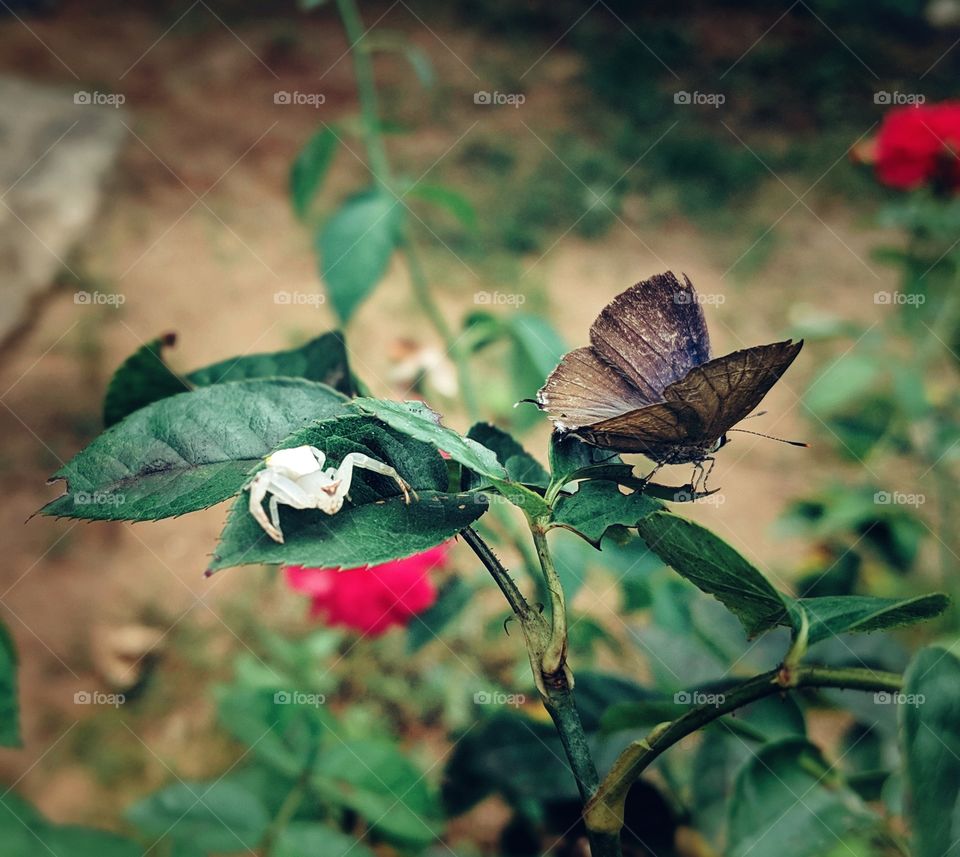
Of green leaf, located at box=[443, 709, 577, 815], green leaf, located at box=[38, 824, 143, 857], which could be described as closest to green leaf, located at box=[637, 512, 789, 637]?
green leaf, located at box=[443, 709, 577, 815]

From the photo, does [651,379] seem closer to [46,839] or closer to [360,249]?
[46,839]

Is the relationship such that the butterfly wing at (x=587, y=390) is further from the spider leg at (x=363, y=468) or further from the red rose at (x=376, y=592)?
the red rose at (x=376, y=592)

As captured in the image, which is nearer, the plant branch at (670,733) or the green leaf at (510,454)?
the plant branch at (670,733)

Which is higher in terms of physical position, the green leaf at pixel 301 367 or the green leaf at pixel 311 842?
the green leaf at pixel 301 367

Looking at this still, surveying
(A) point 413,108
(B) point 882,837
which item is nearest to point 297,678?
(B) point 882,837

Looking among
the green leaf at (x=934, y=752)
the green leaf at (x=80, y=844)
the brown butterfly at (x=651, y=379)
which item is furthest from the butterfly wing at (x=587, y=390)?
the green leaf at (x=80, y=844)

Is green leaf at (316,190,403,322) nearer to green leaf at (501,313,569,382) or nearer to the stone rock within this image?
green leaf at (501,313,569,382)

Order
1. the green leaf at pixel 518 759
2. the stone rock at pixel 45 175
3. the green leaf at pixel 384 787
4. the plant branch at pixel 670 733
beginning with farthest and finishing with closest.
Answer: the stone rock at pixel 45 175
the green leaf at pixel 384 787
the green leaf at pixel 518 759
the plant branch at pixel 670 733
